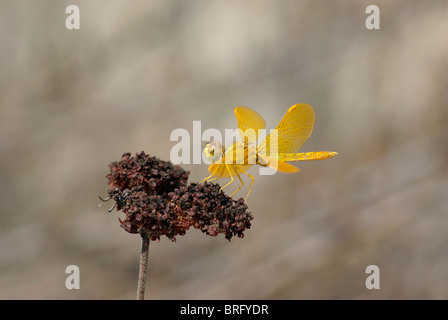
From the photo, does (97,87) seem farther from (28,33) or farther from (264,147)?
(264,147)

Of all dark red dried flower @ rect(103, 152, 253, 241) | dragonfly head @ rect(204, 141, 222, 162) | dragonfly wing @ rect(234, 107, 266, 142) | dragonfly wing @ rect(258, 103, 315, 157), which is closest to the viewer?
dark red dried flower @ rect(103, 152, 253, 241)

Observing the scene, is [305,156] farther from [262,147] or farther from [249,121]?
[249,121]

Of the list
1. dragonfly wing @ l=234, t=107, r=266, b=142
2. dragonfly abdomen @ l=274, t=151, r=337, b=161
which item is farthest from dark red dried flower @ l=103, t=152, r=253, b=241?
dragonfly abdomen @ l=274, t=151, r=337, b=161

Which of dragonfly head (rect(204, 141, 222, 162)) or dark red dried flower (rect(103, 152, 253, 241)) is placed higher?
dragonfly head (rect(204, 141, 222, 162))

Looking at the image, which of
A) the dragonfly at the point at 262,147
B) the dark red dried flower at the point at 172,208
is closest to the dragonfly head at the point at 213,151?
the dragonfly at the point at 262,147

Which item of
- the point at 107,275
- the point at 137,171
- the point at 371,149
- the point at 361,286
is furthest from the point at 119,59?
the point at 361,286

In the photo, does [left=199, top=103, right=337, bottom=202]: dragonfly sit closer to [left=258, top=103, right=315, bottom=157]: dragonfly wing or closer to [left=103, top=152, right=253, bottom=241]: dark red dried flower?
[left=258, top=103, right=315, bottom=157]: dragonfly wing

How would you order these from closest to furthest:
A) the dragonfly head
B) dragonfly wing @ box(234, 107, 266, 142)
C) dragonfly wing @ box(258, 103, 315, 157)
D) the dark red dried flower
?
the dark red dried flower < the dragonfly head < dragonfly wing @ box(234, 107, 266, 142) < dragonfly wing @ box(258, 103, 315, 157)

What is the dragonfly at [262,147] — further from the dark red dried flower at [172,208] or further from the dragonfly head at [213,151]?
the dark red dried flower at [172,208]

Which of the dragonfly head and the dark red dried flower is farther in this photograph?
the dragonfly head
